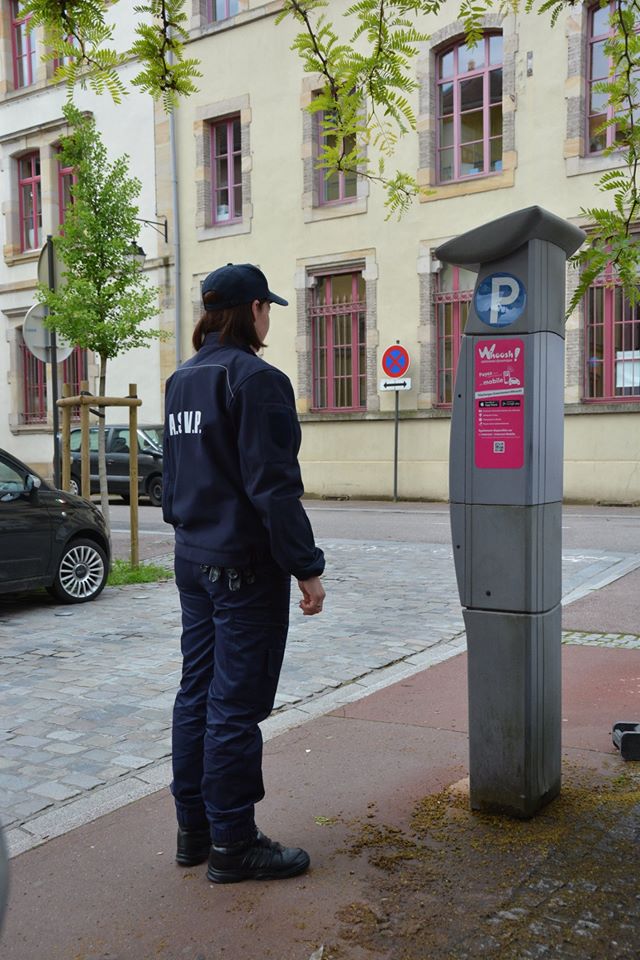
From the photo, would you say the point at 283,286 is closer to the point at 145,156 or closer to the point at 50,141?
the point at 145,156

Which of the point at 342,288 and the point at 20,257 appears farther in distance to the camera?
the point at 20,257

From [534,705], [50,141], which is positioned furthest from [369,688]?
[50,141]

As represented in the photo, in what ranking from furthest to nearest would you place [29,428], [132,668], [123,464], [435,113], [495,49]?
[29,428]
[123,464]
[435,113]
[495,49]
[132,668]

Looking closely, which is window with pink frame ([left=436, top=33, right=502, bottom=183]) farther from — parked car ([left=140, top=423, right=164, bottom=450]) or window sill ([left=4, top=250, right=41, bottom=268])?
A: window sill ([left=4, top=250, right=41, bottom=268])

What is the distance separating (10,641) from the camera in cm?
698

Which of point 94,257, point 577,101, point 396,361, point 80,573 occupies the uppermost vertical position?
point 577,101

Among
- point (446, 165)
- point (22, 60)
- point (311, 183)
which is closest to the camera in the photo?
point (446, 165)

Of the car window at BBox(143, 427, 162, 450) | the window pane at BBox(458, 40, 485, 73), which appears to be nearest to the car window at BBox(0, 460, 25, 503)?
the car window at BBox(143, 427, 162, 450)

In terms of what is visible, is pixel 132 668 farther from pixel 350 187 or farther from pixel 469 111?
pixel 350 187

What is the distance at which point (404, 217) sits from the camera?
18.2 meters

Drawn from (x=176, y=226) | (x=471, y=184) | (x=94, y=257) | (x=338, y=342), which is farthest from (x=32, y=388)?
(x=94, y=257)

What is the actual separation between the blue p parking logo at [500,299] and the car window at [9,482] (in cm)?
548

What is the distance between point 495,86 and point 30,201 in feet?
46.0

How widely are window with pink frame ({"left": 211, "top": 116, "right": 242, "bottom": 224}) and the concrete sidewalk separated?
19327 millimetres
